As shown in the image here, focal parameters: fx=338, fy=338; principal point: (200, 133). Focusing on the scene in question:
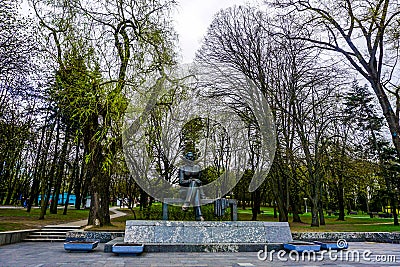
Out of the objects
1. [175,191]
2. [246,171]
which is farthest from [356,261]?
[246,171]

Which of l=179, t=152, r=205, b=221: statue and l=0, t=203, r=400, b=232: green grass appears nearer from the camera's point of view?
l=179, t=152, r=205, b=221: statue

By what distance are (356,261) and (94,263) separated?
618 cm

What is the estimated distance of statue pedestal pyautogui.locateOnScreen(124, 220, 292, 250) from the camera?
10320mm

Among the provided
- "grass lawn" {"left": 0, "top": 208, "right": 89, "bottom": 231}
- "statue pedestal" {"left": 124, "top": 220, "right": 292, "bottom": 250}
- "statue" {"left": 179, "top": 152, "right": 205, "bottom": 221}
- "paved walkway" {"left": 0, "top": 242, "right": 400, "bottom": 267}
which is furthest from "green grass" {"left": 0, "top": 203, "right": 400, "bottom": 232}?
"paved walkway" {"left": 0, "top": 242, "right": 400, "bottom": 267}

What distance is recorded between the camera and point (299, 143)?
20375 mm

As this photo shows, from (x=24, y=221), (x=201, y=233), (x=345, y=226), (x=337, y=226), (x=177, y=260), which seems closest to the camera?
(x=177, y=260)

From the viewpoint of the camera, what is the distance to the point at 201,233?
1062 cm

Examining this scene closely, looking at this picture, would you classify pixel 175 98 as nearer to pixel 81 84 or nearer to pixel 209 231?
pixel 81 84

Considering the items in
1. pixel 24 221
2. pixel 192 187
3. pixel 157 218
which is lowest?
pixel 24 221

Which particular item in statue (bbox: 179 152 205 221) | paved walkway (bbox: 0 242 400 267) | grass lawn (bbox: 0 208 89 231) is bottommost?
paved walkway (bbox: 0 242 400 267)

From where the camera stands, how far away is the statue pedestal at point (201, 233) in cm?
1032

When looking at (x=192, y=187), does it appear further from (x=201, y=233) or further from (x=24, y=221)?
(x=24, y=221)

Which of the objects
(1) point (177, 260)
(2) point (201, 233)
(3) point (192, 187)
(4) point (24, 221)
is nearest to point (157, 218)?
(3) point (192, 187)

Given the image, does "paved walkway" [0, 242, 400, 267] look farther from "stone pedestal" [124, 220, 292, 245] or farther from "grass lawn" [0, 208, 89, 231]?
"grass lawn" [0, 208, 89, 231]
